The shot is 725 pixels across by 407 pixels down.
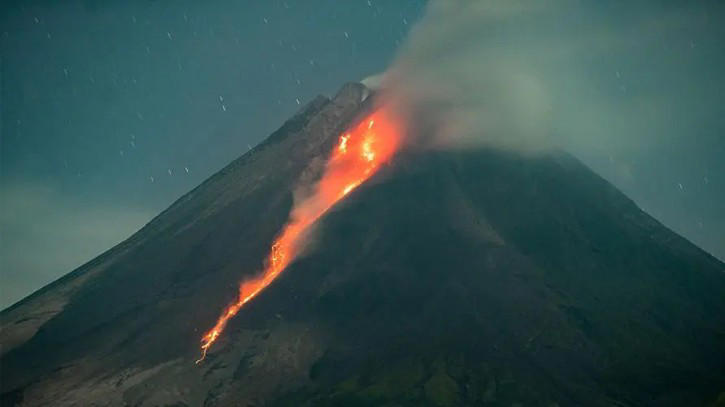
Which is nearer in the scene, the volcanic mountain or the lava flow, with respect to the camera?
the volcanic mountain

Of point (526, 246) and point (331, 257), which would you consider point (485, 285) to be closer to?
point (526, 246)

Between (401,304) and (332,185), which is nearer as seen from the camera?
(401,304)

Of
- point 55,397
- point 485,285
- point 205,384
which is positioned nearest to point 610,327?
point 485,285

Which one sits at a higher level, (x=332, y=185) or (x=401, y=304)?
(x=332, y=185)

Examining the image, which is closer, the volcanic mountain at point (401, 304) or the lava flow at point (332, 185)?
the volcanic mountain at point (401, 304)
